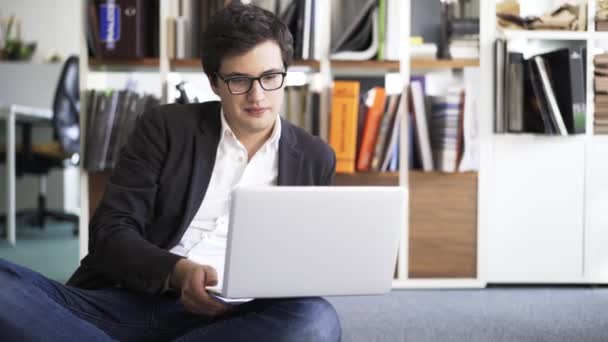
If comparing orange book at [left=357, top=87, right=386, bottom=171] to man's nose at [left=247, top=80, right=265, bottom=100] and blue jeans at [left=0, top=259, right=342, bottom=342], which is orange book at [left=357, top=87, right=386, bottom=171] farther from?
blue jeans at [left=0, top=259, right=342, bottom=342]

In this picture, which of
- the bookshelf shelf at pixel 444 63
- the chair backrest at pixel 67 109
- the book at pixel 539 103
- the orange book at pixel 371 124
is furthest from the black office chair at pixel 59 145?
the book at pixel 539 103

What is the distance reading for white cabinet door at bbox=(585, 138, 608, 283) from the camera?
2.72 metres

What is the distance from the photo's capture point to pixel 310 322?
119 cm

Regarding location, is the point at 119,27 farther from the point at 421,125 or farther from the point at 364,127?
the point at 421,125

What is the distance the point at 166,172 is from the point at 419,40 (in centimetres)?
169

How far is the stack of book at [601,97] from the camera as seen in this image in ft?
8.91

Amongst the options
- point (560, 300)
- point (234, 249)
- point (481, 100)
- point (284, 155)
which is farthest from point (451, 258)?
point (234, 249)

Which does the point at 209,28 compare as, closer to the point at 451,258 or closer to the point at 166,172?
the point at 166,172

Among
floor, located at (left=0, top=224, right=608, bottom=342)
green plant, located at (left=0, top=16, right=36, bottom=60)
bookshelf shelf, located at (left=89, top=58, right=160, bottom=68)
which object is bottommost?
floor, located at (left=0, top=224, right=608, bottom=342)

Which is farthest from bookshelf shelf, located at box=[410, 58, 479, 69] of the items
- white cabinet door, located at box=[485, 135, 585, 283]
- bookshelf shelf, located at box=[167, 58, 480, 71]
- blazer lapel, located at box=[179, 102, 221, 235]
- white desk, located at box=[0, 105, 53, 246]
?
white desk, located at box=[0, 105, 53, 246]

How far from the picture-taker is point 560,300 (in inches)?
96.3

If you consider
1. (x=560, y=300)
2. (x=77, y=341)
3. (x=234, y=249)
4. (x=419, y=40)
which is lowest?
(x=560, y=300)

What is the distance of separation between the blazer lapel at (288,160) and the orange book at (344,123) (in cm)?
119

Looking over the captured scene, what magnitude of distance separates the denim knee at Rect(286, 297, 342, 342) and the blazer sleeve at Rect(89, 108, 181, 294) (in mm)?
224
